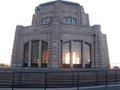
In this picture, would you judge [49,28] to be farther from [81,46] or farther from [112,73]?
[112,73]

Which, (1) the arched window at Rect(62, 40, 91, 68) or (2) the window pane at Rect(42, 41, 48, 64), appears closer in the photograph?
(2) the window pane at Rect(42, 41, 48, 64)

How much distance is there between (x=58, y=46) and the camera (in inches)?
1039

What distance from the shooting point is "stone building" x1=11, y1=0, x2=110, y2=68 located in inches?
1047

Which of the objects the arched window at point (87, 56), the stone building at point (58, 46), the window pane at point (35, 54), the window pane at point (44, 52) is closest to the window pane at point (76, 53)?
the stone building at point (58, 46)

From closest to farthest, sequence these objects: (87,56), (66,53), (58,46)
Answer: (58,46) < (66,53) < (87,56)

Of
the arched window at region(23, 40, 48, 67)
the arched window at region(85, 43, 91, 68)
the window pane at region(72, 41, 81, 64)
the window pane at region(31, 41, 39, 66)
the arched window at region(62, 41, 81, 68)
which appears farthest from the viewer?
the arched window at region(85, 43, 91, 68)

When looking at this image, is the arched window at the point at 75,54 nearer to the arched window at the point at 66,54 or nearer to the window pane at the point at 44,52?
the arched window at the point at 66,54

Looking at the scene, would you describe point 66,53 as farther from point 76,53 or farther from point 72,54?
point 76,53

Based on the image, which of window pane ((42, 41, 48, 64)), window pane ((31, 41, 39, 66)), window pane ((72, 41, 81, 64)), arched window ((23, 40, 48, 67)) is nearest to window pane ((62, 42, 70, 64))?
window pane ((72, 41, 81, 64))

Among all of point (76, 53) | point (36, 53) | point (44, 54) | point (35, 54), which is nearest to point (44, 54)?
point (44, 54)

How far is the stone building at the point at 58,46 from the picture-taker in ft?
87.2

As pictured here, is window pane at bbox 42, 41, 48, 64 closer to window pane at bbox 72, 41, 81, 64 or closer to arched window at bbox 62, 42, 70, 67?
arched window at bbox 62, 42, 70, 67

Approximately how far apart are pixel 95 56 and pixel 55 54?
609 cm

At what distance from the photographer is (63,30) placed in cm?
2755
